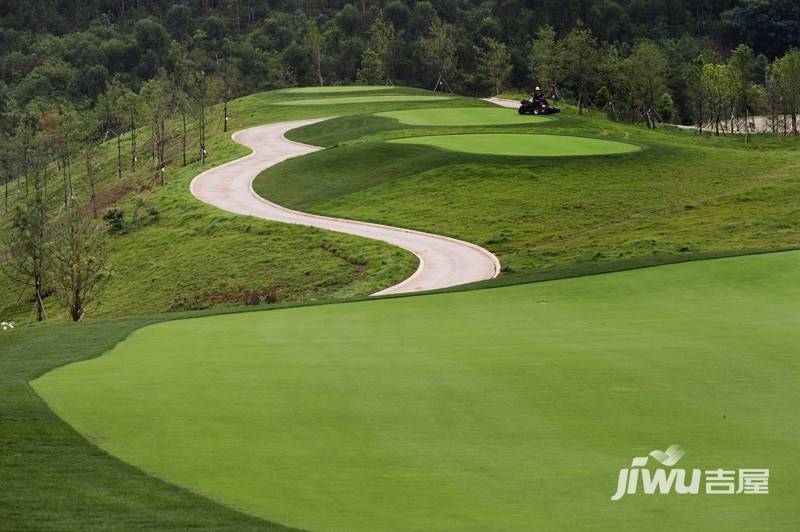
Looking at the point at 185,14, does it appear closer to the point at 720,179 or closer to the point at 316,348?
the point at 720,179

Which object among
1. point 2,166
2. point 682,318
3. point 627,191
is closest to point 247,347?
point 682,318

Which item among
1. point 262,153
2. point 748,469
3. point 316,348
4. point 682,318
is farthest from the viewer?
point 262,153

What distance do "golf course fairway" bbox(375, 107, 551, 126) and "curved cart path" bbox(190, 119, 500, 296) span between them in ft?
28.0

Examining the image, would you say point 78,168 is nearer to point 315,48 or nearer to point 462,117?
point 462,117

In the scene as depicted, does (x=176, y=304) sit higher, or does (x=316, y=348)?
(x=316, y=348)

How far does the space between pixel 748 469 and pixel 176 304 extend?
32.7 meters

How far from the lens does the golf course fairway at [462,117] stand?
78.2m

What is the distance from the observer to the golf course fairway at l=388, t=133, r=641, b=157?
62.3 metres

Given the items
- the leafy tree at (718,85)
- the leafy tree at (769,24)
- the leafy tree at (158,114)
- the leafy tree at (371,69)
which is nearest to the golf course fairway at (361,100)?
the leafy tree at (158,114)

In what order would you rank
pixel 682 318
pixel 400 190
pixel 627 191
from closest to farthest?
pixel 682 318 → pixel 627 191 → pixel 400 190

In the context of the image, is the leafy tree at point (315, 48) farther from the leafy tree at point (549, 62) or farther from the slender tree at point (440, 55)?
the leafy tree at point (549, 62)

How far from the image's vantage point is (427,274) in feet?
133

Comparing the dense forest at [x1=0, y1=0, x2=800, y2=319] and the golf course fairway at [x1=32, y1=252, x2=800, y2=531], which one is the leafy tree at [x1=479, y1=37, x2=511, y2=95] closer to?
the dense forest at [x1=0, y1=0, x2=800, y2=319]

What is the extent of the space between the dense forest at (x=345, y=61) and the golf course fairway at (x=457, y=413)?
146 ft
